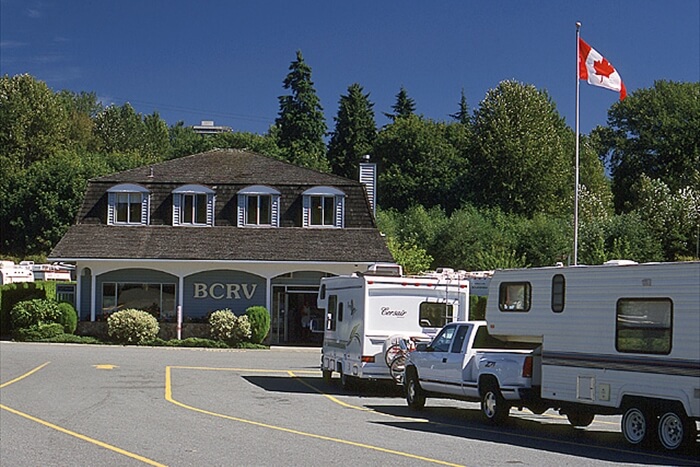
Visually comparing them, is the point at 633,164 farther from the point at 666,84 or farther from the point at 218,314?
the point at 218,314

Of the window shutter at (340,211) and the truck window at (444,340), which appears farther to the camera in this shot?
the window shutter at (340,211)

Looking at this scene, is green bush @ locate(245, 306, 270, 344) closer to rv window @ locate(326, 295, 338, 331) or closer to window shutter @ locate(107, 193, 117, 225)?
window shutter @ locate(107, 193, 117, 225)

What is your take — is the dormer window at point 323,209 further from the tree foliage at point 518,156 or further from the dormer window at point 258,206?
the tree foliage at point 518,156

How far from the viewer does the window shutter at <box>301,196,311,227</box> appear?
45.8m

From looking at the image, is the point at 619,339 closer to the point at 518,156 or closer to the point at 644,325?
the point at 644,325

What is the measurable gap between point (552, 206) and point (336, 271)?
38685 millimetres

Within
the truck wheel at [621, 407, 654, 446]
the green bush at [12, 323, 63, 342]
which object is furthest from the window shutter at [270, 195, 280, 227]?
the truck wheel at [621, 407, 654, 446]

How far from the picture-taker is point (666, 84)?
274 feet

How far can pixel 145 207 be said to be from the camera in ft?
151

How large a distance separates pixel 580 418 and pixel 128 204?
31.5 metres

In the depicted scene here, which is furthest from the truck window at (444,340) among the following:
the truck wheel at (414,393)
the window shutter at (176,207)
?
the window shutter at (176,207)

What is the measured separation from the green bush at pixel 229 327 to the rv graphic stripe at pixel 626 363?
25461 mm

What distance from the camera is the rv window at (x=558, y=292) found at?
17047 millimetres

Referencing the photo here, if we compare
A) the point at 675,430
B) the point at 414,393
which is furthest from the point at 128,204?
the point at 675,430
